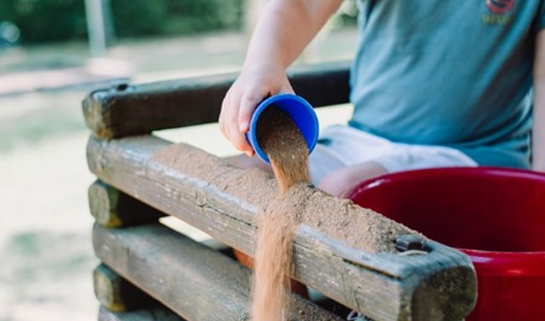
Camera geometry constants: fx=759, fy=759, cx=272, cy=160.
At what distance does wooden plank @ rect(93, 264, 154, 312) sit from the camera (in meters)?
1.93

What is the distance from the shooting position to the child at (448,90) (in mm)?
1858

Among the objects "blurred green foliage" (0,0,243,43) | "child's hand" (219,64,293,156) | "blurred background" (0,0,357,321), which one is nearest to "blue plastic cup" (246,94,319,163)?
"child's hand" (219,64,293,156)

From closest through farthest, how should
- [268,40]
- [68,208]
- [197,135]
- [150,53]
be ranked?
[268,40] < [68,208] < [197,135] < [150,53]

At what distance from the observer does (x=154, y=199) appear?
63.0 inches

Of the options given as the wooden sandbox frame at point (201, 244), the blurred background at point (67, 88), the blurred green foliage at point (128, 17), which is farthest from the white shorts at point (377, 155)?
the blurred green foliage at point (128, 17)

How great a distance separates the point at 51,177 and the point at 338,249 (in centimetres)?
406

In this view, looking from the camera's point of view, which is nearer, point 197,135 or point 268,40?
point 268,40

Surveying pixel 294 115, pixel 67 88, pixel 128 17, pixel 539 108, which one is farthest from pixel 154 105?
pixel 128 17

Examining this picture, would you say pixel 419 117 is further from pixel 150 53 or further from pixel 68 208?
pixel 150 53

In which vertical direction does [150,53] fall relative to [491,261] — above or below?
below

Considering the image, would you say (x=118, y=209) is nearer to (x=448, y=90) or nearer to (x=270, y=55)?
(x=270, y=55)

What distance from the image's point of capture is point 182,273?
1610 millimetres

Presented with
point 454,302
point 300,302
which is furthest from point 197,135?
point 454,302

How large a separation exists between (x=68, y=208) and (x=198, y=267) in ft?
8.84
